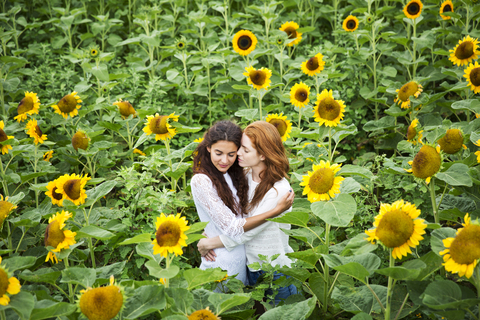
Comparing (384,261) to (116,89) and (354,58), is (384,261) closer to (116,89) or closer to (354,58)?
(354,58)

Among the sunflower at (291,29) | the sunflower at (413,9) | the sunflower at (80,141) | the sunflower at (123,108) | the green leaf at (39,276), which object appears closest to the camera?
the green leaf at (39,276)

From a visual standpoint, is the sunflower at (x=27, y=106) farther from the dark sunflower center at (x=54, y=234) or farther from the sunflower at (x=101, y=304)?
the sunflower at (x=101, y=304)

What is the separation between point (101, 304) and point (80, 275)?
0.24 m

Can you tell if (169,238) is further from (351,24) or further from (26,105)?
(351,24)

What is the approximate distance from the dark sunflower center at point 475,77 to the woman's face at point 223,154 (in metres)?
1.55

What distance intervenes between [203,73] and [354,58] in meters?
1.55

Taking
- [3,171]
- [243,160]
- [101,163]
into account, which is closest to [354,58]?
[243,160]

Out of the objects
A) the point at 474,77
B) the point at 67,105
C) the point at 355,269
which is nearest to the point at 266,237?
the point at 355,269

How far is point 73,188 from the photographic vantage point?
206 centimetres

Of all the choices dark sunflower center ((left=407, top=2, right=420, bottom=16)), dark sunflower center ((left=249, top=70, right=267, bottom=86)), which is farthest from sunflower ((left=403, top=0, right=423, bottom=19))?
dark sunflower center ((left=249, top=70, right=267, bottom=86))

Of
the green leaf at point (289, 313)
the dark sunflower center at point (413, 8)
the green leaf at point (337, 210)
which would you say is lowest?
the green leaf at point (289, 313)

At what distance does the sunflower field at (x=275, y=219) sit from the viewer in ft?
4.63

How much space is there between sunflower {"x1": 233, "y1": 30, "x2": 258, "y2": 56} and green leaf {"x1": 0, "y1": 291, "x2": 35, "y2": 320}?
2.75 m

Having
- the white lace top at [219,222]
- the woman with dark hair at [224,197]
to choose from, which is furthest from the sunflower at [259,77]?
the white lace top at [219,222]
